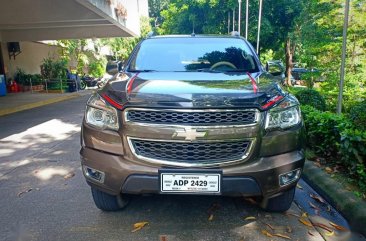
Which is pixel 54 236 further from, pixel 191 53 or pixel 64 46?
pixel 64 46

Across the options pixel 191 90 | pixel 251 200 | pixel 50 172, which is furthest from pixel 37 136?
pixel 191 90

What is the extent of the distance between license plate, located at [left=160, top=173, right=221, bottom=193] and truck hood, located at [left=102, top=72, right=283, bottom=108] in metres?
0.53

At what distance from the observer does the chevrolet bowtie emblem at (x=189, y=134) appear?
8.23ft

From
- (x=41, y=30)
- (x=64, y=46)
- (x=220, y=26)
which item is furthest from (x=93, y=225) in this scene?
(x=64, y=46)

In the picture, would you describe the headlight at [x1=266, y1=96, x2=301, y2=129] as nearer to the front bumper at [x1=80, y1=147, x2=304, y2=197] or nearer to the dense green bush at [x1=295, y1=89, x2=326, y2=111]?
the front bumper at [x1=80, y1=147, x2=304, y2=197]

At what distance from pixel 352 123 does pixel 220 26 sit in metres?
19.3

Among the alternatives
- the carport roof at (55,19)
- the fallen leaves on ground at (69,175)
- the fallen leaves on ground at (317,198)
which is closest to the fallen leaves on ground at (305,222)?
the fallen leaves on ground at (317,198)

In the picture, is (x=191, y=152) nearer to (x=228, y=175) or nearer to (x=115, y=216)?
(x=228, y=175)

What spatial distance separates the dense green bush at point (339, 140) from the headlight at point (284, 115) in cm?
106

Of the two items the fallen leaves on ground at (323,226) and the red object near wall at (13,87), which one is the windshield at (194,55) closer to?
the fallen leaves on ground at (323,226)

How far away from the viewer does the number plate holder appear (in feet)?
8.29

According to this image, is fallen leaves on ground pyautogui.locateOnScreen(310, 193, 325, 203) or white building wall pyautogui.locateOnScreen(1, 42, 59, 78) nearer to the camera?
fallen leaves on ground pyautogui.locateOnScreen(310, 193, 325, 203)

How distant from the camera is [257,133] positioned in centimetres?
255

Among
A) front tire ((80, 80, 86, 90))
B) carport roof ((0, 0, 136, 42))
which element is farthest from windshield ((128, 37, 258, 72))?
front tire ((80, 80, 86, 90))
